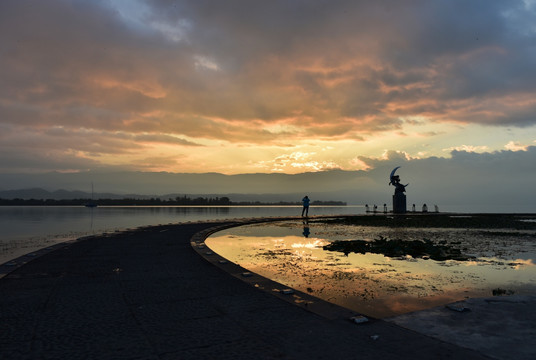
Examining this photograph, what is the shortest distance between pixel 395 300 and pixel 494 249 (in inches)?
430

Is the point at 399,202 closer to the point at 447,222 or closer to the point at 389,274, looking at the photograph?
the point at 447,222

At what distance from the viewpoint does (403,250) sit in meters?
14.5

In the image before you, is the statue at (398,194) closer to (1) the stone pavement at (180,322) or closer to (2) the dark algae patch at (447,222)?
(2) the dark algae patch at (447,222)

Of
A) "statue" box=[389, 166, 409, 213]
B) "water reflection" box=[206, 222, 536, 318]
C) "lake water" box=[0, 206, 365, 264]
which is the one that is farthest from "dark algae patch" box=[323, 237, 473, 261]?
"statue" box=[389, 166, 409, 213]

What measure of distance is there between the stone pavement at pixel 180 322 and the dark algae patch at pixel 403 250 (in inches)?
293

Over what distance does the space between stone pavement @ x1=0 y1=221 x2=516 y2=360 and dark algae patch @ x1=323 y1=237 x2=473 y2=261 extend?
7441mm

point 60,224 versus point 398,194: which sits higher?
point 398,194

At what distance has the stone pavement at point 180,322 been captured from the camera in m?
4.33

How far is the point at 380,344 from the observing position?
179 inches

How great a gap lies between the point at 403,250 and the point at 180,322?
38.0 ft

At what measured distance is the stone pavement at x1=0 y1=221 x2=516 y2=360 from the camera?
4.33 m

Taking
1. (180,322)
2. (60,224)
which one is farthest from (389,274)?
(60,224)

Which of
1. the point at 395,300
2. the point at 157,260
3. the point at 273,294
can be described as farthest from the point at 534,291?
the point at 157,260

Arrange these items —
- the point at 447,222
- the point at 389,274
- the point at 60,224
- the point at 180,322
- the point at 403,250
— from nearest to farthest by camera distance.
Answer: the point at 180,322 < the point at 389,274 < the point at 403,250 < the point at 447,222 < the point at 60,224
